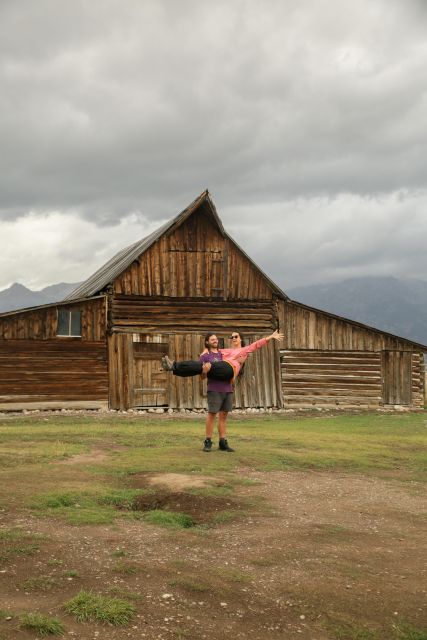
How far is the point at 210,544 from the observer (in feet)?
20.6

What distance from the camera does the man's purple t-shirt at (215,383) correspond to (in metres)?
11.3

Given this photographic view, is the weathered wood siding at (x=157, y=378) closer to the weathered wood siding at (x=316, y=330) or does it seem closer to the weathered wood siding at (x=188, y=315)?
the weathered wood siding at (x=188, y=315)

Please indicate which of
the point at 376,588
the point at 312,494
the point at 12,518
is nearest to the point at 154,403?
the point at 312,494

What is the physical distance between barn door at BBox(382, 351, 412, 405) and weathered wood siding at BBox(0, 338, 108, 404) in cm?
1289

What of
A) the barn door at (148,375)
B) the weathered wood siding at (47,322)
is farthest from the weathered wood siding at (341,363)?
the weathered wood siding at (47,322)

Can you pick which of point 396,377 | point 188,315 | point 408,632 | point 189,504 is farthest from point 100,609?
point 396,377

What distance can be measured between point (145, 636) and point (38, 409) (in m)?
20.5

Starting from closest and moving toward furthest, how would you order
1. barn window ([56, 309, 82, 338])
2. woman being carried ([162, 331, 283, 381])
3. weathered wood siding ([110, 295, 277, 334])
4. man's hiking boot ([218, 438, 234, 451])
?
woman being carried ([162, 331, 283, 381]) < man's hiking boot ([218, 438, 234, 451]) < barn window ([56, 309, 82, 338]) < weathered wood siding ([110, 295, 277, 334])

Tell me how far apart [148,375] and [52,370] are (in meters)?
3.69

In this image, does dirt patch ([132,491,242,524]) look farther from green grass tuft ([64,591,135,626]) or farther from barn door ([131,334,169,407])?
barn door ([131,334,169,407])

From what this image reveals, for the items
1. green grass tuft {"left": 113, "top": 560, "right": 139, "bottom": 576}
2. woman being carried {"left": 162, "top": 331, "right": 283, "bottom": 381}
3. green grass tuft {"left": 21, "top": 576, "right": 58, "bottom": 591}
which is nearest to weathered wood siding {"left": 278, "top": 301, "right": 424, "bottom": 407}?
woman being carried {"left": 162, "top": 331, "right": 283, "bottom": 381}

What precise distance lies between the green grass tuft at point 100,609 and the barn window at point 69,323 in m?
19.9

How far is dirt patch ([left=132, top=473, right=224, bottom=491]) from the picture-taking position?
8.69 m

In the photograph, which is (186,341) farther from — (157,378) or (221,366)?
(221,366)
